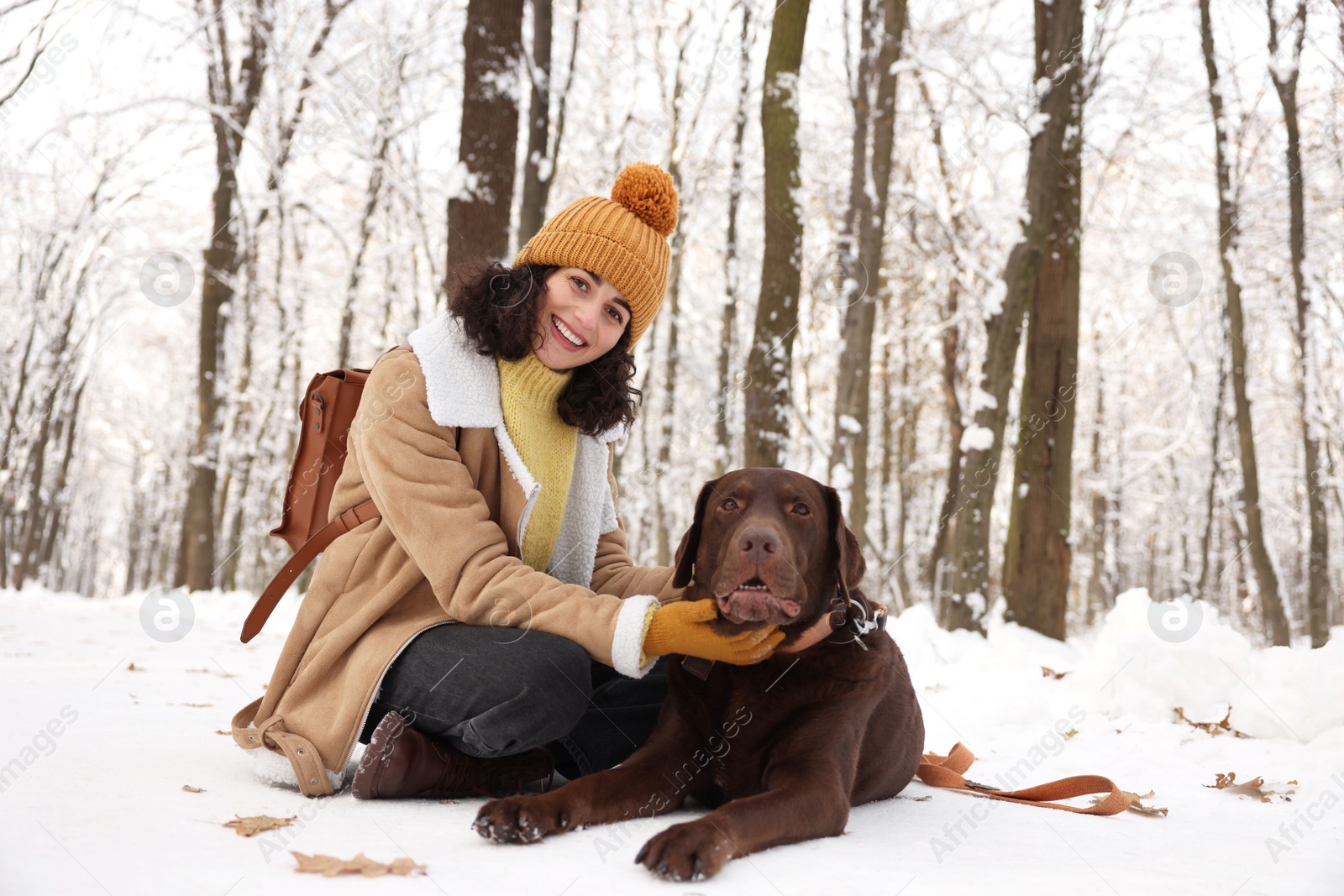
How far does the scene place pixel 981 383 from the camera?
7.68 m

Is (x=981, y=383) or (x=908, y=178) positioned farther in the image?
(x=908, y=178)

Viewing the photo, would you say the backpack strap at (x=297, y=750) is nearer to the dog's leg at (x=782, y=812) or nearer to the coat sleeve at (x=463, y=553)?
the coat sleeve at (x=463, y=553)

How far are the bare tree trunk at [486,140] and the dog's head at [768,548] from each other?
4251 mm

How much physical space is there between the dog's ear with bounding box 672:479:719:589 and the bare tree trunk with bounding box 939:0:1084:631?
491 cm

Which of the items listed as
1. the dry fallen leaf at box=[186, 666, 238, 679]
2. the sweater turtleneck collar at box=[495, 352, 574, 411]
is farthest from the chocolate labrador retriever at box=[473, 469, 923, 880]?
the dry fallen leaf at box=[186, 666, 238, 679]

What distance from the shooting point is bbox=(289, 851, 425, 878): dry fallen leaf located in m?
1.86

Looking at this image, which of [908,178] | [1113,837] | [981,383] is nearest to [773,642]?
[1113,837]

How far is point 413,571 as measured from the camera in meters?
2.81

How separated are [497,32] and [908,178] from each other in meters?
10.7

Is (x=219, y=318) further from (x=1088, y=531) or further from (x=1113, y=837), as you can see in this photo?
(x=1088, y=531)

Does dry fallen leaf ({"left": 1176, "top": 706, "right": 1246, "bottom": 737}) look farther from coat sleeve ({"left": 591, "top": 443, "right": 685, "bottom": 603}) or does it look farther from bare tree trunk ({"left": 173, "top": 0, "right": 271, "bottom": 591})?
bare tree trunk ({"left": 173, "top": 0, "right": 271, "bottom": 591})

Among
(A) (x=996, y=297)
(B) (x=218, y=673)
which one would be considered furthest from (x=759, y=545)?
(A) (x=996, y=297)

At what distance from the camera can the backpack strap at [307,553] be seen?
2932 millimetres

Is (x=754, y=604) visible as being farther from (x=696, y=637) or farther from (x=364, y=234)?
(x=364, y=234)
